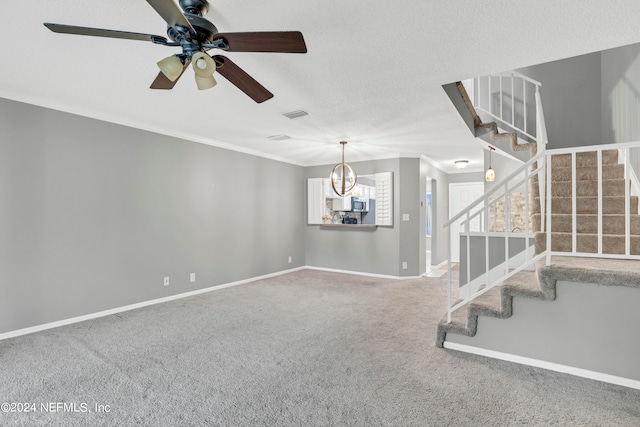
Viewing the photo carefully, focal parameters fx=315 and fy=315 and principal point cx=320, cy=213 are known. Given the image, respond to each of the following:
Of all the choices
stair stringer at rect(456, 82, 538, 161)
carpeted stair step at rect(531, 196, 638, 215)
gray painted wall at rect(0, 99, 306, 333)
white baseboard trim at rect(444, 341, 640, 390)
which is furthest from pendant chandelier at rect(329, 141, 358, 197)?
white baseboard trim at rect(444, 341, 640, 390)

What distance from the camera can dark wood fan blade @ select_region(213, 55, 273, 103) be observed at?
1.93 m

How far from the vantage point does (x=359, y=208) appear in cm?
848

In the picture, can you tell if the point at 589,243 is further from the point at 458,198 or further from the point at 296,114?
the point at 458,198

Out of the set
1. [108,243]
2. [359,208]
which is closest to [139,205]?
[108,243]

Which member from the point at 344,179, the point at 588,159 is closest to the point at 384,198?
the point at 344,179

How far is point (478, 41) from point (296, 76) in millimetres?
1383

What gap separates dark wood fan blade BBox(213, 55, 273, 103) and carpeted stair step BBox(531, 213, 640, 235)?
2876mm

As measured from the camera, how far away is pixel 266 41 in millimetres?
1655

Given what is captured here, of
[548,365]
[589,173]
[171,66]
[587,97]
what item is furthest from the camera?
[587,97]

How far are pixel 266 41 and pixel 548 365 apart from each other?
303 cm

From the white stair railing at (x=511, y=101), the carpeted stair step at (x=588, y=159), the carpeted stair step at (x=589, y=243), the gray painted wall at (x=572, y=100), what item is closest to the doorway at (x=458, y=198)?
the white stair railing at (x=511, y=101)

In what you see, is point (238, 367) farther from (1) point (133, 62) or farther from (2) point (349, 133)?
(2) point (349, 133)

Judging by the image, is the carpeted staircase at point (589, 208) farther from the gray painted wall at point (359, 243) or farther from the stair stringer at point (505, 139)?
the gray painted wall at point (359, 243)

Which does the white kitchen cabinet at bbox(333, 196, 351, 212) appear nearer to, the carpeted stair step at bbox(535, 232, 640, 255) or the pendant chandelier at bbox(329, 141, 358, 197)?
the pendant chandelier at bbox(329, 141, 358, 197)
